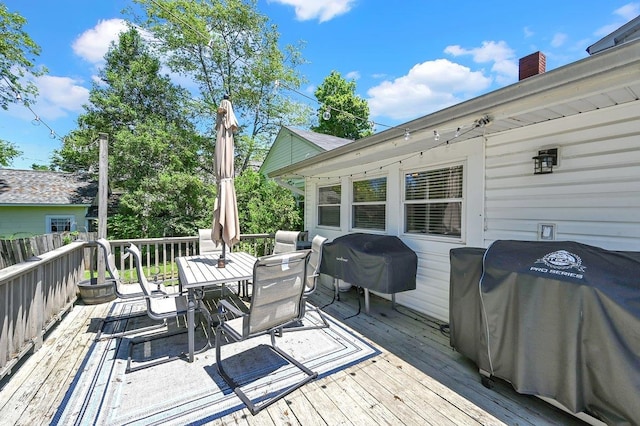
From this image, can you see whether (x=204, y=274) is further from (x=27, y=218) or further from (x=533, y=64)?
(x=27, y=218)

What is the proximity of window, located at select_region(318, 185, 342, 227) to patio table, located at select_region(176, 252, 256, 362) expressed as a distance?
8.33ft

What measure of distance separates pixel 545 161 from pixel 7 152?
70.0ft

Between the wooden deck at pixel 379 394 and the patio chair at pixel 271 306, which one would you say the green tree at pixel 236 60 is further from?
the patio chair at pixel 271 306

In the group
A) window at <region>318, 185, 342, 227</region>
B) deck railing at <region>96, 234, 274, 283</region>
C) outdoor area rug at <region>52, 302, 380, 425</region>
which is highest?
window at <region>318, 185, 342, 227</region>

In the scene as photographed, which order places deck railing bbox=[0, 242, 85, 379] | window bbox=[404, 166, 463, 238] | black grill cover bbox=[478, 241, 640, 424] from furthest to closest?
window bbox=[404, 166, 463, 238] → deck railing bbox=[0, 242, 85, 379] → black grill cover bbox=[478, 241, 640, 424]

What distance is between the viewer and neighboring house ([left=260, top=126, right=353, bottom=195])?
1088 centimetres

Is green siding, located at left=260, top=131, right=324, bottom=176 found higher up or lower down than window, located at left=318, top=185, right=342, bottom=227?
higher up

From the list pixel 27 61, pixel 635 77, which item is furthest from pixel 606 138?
pixel 27 61

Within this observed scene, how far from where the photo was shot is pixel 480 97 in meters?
2.68

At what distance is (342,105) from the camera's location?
19859 millimetres

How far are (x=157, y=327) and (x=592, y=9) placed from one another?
26.6 ft

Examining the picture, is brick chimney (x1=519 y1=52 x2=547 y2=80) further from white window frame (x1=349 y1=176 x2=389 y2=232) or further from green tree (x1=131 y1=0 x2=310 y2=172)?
green tree (x1=131 y1=0 x2=310 y2=172)

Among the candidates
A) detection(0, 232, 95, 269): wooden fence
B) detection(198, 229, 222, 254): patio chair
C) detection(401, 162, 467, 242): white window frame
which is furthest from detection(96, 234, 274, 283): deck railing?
detection(401, 162, 467, 242): white window frame

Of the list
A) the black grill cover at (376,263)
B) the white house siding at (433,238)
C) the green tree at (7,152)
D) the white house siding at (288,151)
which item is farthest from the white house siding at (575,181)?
the green tree at (7,152)
